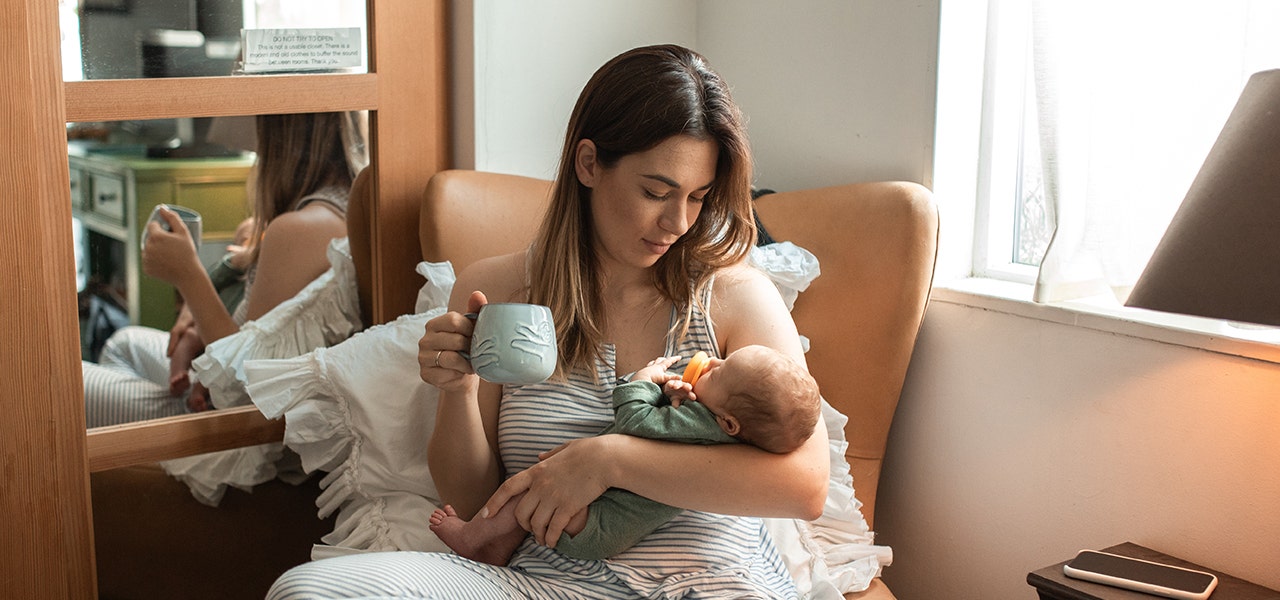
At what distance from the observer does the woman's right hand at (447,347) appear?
132cm

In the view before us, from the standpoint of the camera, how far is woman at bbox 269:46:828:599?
4.51 feet

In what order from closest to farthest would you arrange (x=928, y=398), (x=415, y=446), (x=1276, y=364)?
(x=1276, y=364) < (x=415, y=446) < (x=928, y=398)

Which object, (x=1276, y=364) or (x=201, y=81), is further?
(x=201, y=81)

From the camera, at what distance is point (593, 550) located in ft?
4.57

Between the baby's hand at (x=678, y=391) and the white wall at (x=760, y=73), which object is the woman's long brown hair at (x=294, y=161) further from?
the baby's hand at (x=678, y=391)

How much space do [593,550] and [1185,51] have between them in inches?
41.2

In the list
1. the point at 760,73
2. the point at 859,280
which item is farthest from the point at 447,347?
the point at 760,73

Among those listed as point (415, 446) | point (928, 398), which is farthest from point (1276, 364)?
point (415, 446)

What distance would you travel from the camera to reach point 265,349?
6.45 ft

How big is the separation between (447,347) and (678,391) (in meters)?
0.31

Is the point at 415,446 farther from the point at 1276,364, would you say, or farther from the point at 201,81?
the point at 1276,364

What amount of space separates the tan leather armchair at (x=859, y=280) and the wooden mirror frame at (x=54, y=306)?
0.42 m

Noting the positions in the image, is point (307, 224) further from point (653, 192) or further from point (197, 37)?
point (653, 192)

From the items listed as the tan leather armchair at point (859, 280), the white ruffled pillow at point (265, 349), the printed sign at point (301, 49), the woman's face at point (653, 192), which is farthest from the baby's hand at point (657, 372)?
the printed sign at point (301, 49)
